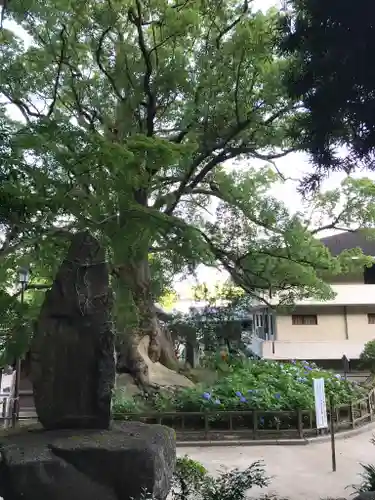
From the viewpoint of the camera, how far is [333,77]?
3.89 m

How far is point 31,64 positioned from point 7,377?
36.8ft

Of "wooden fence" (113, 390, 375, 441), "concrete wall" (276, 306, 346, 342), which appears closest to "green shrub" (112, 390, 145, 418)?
"wooden fence" (113, 390, 375, 441)

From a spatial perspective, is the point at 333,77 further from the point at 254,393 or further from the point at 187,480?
the point at 254,393

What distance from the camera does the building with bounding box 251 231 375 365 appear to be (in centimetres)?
2250

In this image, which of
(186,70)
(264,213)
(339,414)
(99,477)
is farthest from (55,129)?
(339,414)

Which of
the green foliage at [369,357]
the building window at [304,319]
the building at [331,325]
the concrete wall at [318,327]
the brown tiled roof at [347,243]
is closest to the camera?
the green foliage at [369,357]

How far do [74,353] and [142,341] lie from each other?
24.8ft

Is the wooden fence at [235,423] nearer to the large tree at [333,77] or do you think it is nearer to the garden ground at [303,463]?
the garden ground at [303,463]

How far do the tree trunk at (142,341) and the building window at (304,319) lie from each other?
11.4 meters

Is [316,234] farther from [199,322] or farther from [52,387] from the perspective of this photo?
[52,387]

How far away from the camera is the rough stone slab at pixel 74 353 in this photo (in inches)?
207

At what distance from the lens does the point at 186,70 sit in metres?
10.9

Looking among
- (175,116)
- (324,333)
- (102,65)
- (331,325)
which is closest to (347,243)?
(331,325)

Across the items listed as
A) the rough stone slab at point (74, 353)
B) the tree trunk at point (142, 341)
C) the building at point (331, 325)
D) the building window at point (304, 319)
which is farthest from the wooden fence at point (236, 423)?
the building window at point (304, 319)
